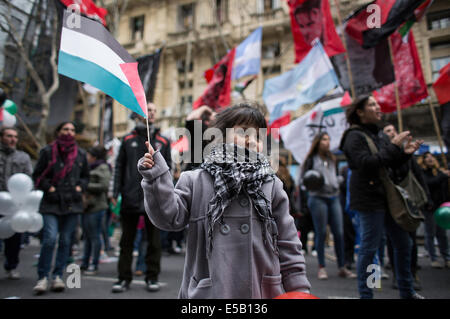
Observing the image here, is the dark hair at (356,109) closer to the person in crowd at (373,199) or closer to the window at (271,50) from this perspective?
the person in crowd at (373,199)

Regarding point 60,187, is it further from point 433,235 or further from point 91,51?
point 433,235

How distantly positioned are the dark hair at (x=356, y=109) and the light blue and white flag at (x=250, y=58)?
456 cm

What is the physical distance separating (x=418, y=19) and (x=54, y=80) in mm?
7252

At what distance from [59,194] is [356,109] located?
3217 millimetres

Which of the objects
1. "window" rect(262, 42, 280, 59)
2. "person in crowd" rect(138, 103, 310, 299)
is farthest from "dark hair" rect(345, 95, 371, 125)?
"window" rect(262, 42, 280, 59)

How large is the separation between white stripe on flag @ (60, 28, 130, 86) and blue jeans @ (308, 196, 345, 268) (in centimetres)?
355

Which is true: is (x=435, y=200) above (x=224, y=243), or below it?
above

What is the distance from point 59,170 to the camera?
378 cm

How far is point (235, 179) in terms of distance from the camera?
1381 mm

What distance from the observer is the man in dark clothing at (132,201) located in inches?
140

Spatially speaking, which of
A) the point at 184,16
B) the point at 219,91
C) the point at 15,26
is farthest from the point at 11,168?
the point at 184,16

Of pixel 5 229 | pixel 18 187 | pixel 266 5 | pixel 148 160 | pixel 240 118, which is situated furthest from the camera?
pixel 266 5
